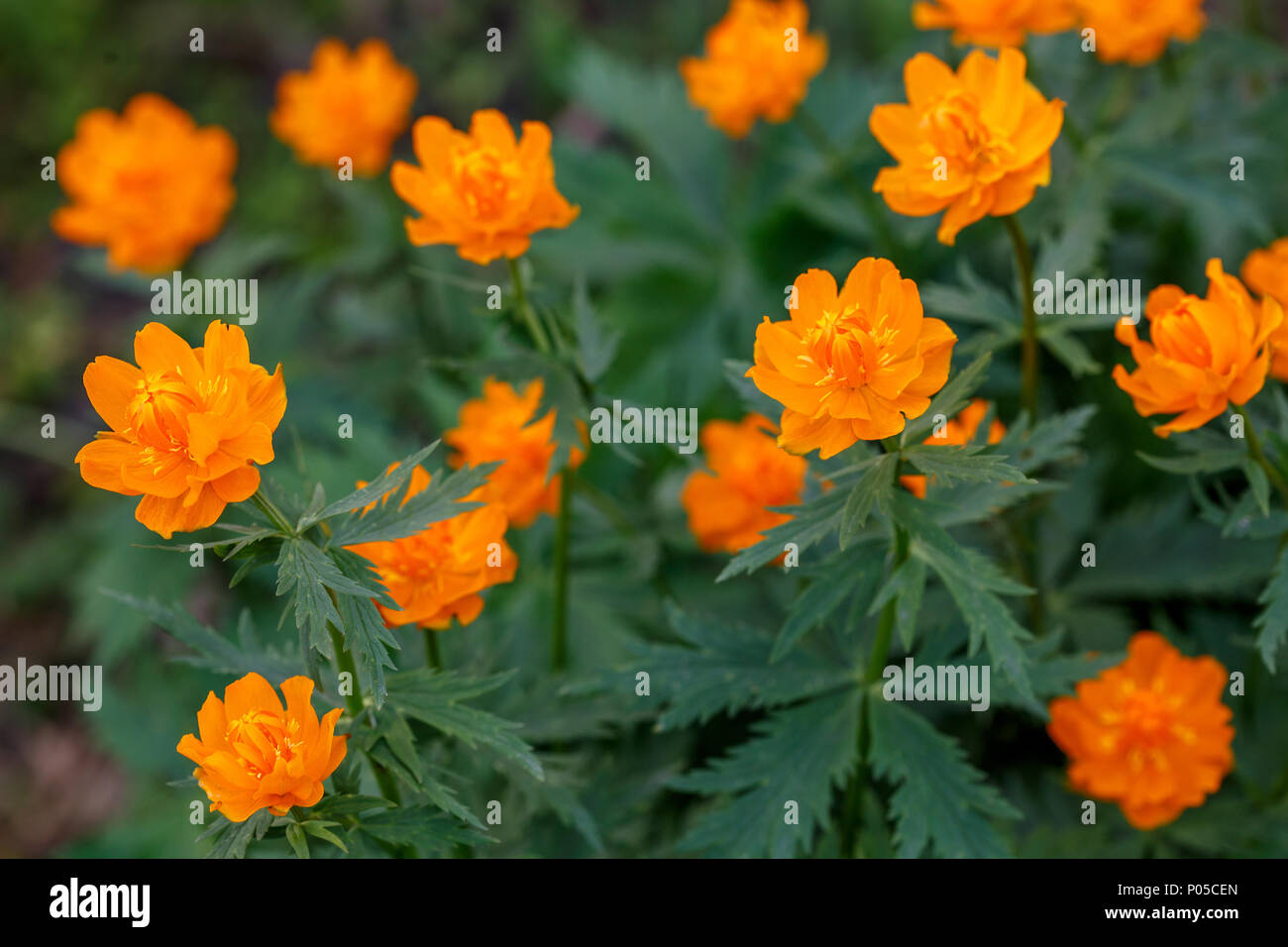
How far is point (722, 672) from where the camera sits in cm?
195

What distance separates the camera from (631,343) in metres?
3.39

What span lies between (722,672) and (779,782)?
0.21 meters

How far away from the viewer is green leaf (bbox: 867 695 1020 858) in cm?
183

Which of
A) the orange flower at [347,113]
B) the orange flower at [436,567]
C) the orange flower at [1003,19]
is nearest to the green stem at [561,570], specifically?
the orange flower at [436,567]

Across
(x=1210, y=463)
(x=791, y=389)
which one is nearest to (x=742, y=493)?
(x=791, y=389)

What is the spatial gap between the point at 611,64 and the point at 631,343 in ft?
3.17

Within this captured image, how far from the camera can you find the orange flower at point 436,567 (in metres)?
1.68

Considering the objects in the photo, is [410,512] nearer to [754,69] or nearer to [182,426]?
[182,426]

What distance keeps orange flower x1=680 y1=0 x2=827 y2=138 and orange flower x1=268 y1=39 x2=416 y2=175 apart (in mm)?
959

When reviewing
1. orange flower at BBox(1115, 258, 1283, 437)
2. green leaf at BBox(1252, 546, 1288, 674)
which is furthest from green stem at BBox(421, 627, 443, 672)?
green leaf at BBox(1252, 546, 1288, 674)

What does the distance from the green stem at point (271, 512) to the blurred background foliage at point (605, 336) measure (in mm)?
84
